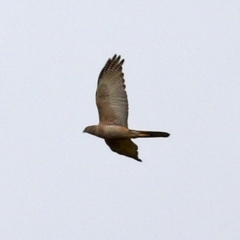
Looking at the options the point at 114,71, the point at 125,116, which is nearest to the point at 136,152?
the point at 125,116

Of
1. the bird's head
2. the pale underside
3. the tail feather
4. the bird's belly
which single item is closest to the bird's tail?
the tail feather

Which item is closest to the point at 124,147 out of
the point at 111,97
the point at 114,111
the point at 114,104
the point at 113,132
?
the point at 113,132

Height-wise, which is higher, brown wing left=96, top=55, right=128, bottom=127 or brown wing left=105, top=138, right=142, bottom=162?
brown wing left=96, top=55, right=128, bottom=127

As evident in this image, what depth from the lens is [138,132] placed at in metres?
13.5

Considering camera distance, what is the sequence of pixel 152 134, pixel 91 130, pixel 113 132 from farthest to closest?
pixel 91 130
pixel 113 132
pixel 152 134

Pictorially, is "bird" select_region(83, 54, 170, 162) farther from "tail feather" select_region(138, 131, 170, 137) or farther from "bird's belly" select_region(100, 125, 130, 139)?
"tail feather" select_region(138, 131, 170, 137)

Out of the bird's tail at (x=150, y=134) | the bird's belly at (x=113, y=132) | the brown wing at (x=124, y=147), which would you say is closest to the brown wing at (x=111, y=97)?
the bird's belly at (x=113, y=132)

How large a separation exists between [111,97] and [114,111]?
0.31 metres

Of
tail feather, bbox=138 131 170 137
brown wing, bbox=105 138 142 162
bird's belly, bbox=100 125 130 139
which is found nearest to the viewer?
tail feather, bbox=138 131 170 137

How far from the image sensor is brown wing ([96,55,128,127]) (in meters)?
14.0

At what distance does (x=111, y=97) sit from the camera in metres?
14.1

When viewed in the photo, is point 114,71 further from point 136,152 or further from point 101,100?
point 136,152

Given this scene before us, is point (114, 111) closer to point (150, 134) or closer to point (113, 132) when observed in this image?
point (113, 132)

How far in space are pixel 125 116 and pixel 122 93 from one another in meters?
0.51
